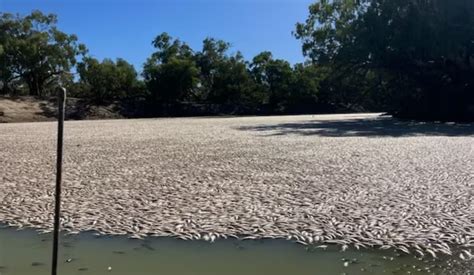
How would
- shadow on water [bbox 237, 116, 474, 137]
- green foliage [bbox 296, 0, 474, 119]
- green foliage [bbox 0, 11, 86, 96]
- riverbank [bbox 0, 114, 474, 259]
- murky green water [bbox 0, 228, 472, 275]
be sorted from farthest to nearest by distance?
1. green foliage [bbox 0, 11, 86, 96]
2. green foliage [bbox 296, 0, 474, 119]
3. shadow on water [bbox 237, 116, 474, 137]
4. riverbank [bbox 0, 114, 474, 259]
5. murky green water [bbox 0, 228, 472, 275]

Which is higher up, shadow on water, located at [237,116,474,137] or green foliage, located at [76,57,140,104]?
green foliage, located at [76,57,140,104]

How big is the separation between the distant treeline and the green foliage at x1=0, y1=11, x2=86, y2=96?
0.10m

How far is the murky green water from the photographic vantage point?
4.54m

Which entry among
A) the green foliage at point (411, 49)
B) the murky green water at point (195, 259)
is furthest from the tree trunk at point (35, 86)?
the murky green water at point (195, 259)

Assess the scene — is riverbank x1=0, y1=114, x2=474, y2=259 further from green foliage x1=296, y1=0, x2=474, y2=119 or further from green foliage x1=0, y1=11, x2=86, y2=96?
green foliage x1=0, y1=11, x2=86, y2=96

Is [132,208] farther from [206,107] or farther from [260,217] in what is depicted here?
[206,107]

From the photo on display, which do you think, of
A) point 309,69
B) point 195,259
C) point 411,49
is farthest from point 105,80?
point 195,259

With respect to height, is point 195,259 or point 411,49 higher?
point 411,49

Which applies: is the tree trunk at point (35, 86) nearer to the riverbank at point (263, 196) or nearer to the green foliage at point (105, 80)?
the green foliage at point (105, 80)

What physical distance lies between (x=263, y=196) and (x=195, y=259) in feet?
9.67

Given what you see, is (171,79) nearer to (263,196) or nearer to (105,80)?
(105,80)

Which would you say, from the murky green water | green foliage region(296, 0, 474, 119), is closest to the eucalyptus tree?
green foliage region(296, 0, 474, 119)

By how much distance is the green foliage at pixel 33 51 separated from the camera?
1935 inches

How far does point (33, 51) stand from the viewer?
161ft
